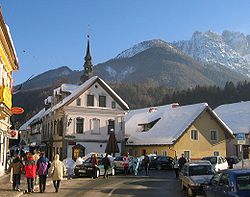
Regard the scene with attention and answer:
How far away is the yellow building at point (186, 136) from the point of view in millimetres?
46781

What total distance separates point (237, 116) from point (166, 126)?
1833 centimetres

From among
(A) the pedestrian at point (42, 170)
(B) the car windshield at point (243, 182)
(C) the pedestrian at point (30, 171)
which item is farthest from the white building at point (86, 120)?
(B) the car windshield at point (243, 182)

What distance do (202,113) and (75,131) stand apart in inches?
612

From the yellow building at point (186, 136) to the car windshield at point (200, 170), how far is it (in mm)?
A: 25821

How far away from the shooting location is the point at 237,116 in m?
64.4

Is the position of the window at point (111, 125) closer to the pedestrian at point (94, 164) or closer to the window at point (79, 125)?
the window at point (79, 125)

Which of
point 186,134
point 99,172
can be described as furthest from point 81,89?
point 99,172

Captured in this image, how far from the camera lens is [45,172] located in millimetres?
18375

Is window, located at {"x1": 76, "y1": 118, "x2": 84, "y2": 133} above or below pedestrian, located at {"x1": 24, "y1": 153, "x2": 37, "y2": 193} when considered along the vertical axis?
→ above

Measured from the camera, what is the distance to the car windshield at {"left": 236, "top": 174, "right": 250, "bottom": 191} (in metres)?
10.6

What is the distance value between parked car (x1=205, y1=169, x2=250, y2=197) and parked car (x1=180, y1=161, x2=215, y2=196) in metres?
5.04

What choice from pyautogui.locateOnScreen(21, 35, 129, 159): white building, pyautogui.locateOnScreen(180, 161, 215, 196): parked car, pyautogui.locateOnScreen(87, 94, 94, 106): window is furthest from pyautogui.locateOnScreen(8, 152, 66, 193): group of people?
pyautogui.locateOnScreen(87, 94, 94, 106): window

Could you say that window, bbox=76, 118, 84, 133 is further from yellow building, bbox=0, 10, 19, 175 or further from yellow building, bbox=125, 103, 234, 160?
yellow building, bbox=0, 10, 19, 175

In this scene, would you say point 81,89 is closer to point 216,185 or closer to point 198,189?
point 198,189
